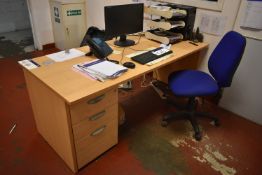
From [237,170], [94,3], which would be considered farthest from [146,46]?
[94,3]

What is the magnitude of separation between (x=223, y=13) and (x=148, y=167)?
1.72m

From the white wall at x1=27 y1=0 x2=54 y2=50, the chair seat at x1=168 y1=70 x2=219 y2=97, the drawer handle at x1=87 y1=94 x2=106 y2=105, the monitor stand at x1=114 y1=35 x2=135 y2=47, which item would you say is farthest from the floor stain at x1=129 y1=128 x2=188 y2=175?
the white wall at x1=27 y1=0 x2=54 y2=50

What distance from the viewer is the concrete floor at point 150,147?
1692 mm

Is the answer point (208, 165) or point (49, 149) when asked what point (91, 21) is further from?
point (208, 165)

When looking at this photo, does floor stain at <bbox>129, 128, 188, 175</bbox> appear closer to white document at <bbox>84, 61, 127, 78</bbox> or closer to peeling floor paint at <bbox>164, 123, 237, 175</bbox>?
peeling floor paint at <bbox>164, 123, 237, 175</bbox>

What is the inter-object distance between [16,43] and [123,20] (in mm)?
3194

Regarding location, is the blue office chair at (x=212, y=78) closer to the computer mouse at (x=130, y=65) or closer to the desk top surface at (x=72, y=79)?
the desk top surface at (x=72, y=79)

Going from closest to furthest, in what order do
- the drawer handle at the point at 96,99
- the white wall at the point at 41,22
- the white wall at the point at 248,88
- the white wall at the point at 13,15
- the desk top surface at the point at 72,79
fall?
the desk top surface at the point at 72,79, the drawer handle at the point at 96,99, the white wall at the point at 248,88, the white wall at the point at 41,22, the white wall at the point at 13,15

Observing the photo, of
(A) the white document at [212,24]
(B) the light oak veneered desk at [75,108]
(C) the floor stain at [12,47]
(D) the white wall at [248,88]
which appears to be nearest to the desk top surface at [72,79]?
(B) the light oak veneered desk at [75,108]

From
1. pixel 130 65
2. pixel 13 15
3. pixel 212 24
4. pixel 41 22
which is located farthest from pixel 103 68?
pixel 13 15

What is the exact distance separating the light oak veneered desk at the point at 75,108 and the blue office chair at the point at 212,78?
29 cm

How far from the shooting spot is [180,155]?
6.01ft

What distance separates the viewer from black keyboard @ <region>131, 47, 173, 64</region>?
5.91 feet

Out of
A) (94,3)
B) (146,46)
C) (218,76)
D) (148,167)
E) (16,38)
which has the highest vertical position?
(94,3)
